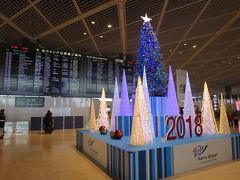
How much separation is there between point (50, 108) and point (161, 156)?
896 centimetres

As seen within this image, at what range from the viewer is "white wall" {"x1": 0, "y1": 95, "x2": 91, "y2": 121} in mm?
9938

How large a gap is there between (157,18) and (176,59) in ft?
19.1

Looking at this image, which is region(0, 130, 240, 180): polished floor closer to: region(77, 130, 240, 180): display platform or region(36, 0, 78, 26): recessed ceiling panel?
region(77, 130, 240, 180): display platform

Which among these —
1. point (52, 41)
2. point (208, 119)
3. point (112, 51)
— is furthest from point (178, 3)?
point (52, 41)

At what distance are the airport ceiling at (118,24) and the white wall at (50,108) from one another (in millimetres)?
3026

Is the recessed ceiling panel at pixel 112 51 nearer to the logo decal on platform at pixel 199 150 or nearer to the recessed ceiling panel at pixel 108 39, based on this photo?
the recessed ceiling panel at pixel 108 39

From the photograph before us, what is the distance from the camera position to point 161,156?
139 inches

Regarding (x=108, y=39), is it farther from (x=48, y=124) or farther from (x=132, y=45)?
(x=48, y=124)

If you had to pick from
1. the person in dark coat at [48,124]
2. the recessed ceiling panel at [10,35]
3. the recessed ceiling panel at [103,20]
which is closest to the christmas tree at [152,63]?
the recessed ceiling panel at [103,20]

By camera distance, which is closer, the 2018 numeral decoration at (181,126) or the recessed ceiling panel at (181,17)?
the 2018 numeral decoration at (181,126)

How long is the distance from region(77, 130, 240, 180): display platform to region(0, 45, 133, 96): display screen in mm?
5244

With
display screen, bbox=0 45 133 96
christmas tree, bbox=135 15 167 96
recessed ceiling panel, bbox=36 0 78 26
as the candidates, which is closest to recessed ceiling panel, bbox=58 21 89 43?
recessed ceiling panel, bbox=36 0 78 26

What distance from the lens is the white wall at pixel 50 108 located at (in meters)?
9.94

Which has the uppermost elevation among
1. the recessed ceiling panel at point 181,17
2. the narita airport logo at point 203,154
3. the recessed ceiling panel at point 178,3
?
the recessed ceiling panel at point 178,3
